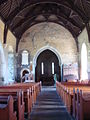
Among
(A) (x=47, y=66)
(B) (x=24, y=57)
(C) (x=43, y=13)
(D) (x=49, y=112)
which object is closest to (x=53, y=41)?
(B) (x=24, y=57)

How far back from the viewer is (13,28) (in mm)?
16250

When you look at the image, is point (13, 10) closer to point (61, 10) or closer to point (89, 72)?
point (61, 10)

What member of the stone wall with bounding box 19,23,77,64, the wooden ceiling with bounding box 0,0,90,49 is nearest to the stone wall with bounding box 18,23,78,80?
the stone wall with bounding box 19,23,77,64

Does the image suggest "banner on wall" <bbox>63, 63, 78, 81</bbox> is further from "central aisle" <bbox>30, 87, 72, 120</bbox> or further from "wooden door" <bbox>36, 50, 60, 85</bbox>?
"central aisle" <bbox>30, 87, 72, 120</bbox>

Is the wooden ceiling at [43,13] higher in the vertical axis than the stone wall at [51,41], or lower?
higher

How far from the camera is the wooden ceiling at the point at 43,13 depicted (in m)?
12.8

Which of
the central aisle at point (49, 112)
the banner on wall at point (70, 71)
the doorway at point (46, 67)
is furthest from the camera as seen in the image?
the doorway at point (46, 67)

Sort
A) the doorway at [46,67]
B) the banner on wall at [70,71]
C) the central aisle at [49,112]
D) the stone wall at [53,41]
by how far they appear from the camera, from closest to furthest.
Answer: the central aisle at [49,112] < the banner on wall at [70,71] < the stone wall at [53,41] < the doorway at [46,67]

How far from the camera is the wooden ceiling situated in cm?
1280

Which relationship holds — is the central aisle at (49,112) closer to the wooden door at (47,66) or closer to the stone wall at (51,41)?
the stone wall at (51,41)

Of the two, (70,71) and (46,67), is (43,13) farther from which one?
(46,67)

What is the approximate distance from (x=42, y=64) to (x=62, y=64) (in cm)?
425

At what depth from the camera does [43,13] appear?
16.1 m

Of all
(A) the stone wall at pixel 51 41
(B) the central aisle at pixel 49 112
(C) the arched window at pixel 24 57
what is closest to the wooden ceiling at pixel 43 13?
(A) the stone wall at pixel 51 41
